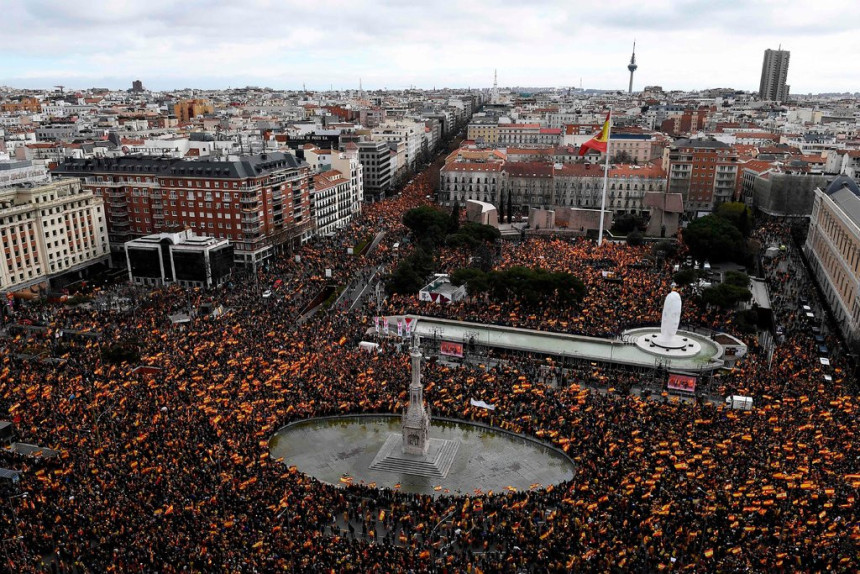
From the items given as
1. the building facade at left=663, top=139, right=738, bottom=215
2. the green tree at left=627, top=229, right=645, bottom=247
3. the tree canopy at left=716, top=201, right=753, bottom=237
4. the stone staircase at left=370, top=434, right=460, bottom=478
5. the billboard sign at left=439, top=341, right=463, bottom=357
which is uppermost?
the building facade at left=663, top=139, right=738, bottom=215

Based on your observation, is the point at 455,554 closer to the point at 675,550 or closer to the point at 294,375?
the point at 675,550

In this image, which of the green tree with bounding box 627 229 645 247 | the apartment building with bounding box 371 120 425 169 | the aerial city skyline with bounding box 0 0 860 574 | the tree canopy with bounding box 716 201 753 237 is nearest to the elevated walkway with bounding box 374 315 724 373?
the aerial city skyline with bounding box 0 0 860 574

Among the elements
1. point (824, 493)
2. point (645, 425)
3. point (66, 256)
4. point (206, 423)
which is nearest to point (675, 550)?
point (824, 493)

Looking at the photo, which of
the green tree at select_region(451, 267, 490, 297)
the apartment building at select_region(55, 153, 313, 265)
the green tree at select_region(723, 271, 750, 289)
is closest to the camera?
the green tree at select_region(451, 267, 490, 297)

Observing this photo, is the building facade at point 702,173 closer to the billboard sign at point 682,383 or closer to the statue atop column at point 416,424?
the billboard sign at point 682,383

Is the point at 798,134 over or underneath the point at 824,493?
over

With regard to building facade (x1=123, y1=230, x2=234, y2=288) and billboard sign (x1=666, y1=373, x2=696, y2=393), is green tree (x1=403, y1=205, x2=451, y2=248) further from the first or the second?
billboard sign (x1=666, y1=373, x2=696, y2=393)
